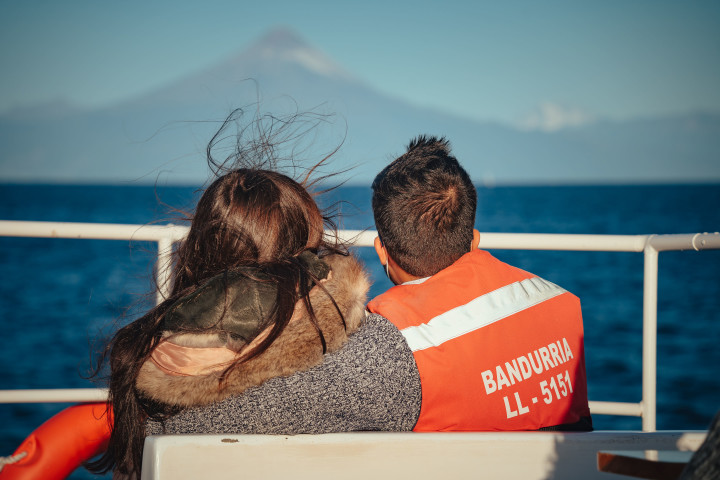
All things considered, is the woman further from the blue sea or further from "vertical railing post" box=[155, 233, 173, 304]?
"vertical railing post" box=[155, 233, 173, 304]

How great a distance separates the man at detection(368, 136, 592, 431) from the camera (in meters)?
1.33

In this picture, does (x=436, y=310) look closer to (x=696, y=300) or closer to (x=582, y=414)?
(x=582, y=414)

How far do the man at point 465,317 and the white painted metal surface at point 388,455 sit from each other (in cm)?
21

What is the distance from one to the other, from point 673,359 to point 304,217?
13.9 meters

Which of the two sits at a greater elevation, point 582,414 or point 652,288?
point 652,288

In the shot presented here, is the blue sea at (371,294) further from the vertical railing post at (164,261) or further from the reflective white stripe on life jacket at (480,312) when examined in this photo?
the reflective white stripe on life jacket at (480,312)

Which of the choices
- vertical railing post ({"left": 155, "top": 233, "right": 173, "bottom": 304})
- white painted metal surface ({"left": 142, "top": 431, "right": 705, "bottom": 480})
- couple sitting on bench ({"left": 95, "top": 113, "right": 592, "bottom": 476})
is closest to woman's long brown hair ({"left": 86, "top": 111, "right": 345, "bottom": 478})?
couple sitting on bench ({"left": 95, "top": 113, "right": 592, "bottom": 476})

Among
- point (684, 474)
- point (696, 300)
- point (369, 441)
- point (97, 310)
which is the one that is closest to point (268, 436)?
point (369, 441)

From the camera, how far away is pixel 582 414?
156cm

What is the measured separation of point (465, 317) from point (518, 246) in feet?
3.19

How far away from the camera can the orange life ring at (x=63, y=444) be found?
1635mm

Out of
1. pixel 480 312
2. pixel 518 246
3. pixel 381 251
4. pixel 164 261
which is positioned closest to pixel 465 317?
pixel 480 312

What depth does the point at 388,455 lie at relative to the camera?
1.09 meters

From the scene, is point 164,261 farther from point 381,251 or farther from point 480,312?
point 480,312
